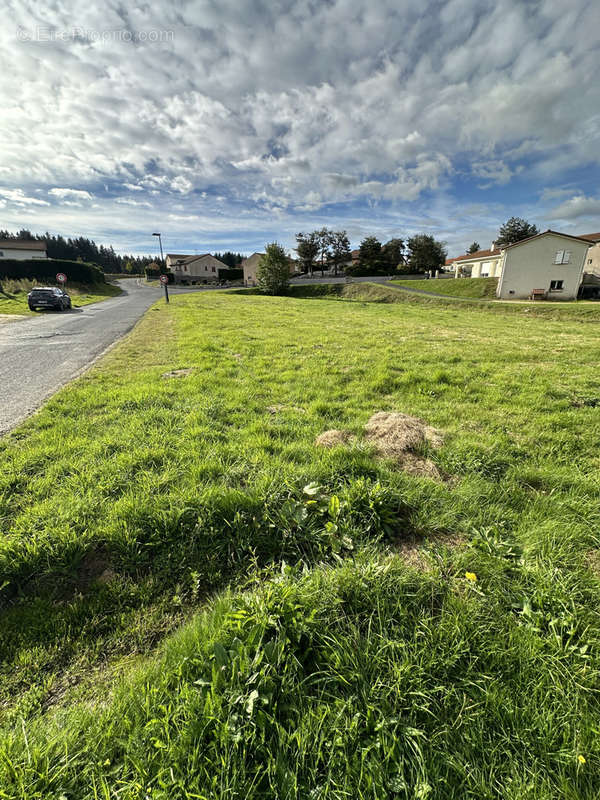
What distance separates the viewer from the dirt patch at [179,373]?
20.3 feet

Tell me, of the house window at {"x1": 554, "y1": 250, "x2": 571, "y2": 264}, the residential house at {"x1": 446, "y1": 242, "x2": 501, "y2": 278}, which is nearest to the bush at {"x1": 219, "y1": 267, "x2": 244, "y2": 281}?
the residential house at {"x1": 446, "y1": 242, "x2": 501, "y2": 278}

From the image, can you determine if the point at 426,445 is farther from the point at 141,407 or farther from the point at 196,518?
the point at 141,407

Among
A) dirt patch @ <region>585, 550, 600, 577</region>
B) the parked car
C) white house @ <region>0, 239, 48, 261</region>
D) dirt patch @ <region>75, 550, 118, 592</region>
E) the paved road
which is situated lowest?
dirt patch @ <region>75, 550, 118, 592</region>

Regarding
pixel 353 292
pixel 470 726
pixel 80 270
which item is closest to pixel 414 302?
pixel 353 292

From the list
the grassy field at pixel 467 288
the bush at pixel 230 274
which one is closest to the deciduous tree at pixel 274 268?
the grassy field at pixel 467 288

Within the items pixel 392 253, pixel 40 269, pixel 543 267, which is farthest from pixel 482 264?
pixel 40 269

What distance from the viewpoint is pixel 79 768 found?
1.22m

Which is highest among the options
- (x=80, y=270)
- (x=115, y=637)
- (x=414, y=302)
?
(x=80, y=270)

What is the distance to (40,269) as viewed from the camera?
4259cm

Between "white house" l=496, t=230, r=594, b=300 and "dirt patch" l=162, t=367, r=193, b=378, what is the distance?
41010mm

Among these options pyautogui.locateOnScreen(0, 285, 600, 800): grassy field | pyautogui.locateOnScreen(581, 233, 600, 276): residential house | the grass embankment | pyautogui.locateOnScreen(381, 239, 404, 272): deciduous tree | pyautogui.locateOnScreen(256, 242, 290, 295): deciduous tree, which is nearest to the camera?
pyautogui.locateOnScreen(0, 285, 600, 800): grassy field

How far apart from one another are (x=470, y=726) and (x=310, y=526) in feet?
4.43

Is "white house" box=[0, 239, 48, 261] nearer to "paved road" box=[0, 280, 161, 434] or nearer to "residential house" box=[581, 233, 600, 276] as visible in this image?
"paved road" box=[0, 280, 161, 434]

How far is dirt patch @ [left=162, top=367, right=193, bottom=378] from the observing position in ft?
20.3
